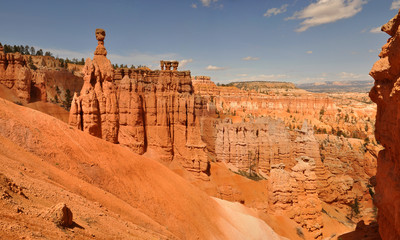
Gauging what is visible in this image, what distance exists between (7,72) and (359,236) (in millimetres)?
37248

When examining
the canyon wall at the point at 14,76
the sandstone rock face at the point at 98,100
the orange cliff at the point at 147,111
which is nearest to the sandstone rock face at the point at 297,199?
the orange cliff at the point at 147,111

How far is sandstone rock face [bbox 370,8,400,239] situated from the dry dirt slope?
25.0 feet

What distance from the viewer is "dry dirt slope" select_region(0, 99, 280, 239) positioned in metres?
6.37

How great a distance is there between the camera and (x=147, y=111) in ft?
86.2

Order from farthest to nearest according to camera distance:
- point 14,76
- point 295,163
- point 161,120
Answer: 1. point 295,163
2. point 14,76
3. point 161,120

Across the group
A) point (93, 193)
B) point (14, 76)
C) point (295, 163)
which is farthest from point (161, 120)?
point (295, 163)

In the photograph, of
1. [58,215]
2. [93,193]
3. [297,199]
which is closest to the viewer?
[58,215]

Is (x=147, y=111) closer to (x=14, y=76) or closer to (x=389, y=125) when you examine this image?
(x=14, y=76)

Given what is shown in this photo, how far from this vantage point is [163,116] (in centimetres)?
2655

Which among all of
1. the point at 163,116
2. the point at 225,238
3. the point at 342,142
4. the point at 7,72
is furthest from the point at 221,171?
the point at 7,72

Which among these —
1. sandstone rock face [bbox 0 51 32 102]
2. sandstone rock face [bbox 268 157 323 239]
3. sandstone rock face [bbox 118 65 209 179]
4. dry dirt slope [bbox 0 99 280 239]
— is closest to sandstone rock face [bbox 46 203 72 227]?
dry dirt slope [bbox 0 99 280 239]

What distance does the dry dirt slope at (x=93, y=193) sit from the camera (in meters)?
6.37

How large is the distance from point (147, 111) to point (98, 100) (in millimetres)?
5364

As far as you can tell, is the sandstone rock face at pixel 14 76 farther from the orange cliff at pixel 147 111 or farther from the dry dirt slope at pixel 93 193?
the dry dirt slope at pixel 93 193
